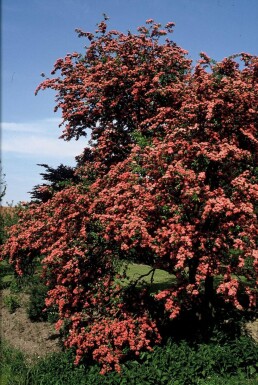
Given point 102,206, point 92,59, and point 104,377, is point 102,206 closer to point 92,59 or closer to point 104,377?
point 104,377

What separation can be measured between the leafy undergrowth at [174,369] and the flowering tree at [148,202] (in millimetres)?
584

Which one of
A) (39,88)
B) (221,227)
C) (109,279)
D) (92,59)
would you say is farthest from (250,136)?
(39,88)

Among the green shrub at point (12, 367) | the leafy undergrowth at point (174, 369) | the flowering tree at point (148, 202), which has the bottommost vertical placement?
the green shrub at point (12, 367)

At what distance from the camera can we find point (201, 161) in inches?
460

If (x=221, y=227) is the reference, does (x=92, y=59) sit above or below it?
above

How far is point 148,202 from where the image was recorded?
11.3m

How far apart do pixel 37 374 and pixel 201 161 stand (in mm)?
9074

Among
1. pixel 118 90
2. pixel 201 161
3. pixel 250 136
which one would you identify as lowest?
pixel 201 161

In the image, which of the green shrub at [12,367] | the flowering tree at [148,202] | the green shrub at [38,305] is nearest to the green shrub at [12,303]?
the green shrub at [38,305]

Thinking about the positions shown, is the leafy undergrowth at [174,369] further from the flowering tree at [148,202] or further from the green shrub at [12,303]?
the green shrub at [12,303]

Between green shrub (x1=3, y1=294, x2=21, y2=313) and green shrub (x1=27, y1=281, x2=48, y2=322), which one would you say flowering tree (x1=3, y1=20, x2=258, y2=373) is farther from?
green shrub (x1=3, y1=294, x2=21, y2=313)

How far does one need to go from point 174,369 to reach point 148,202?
530cm

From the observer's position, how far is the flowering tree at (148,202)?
1079cm

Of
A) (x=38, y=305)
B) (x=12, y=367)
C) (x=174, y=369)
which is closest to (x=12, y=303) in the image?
(x=38, y=305)
